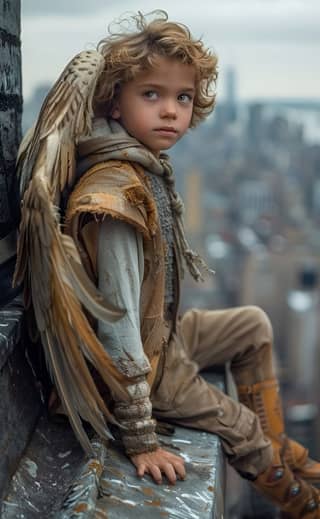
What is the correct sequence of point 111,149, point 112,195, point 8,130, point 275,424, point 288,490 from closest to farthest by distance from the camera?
1. point 112,195
2. point 111,149
3. point 8,130
4. point 288,490
5. point 275,424

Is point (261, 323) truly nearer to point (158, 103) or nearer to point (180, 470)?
point (180, 470)

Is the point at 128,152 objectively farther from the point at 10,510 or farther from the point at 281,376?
the point at 281,376

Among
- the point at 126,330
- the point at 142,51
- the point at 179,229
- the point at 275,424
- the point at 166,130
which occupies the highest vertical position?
the point at 142,51

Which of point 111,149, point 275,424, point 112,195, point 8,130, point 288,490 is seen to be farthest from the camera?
point 275,424

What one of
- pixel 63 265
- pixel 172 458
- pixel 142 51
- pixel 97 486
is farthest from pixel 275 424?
pixel 142 51

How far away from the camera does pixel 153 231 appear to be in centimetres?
256

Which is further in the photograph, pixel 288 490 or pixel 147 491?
pixel 288 490

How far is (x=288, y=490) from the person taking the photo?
10.3 ft

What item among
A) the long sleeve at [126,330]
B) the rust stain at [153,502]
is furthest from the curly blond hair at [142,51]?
the rust stain at [153,502]

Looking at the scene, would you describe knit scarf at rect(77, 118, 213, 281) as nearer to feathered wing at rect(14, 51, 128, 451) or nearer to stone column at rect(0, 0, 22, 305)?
feathered wing at rect(14, 51, 128, 451)

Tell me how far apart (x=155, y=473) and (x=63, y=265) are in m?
0.65

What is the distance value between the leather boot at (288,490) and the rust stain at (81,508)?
1.00 meters

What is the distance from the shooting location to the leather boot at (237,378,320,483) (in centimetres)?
323

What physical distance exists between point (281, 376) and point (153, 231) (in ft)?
68.8
